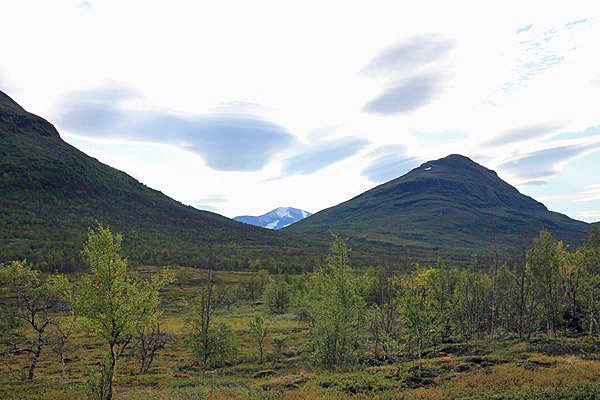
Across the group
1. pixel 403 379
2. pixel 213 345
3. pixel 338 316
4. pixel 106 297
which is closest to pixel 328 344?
pixel 338 316

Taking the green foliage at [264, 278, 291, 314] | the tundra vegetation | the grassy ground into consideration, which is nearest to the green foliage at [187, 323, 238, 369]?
the tundra vegetation

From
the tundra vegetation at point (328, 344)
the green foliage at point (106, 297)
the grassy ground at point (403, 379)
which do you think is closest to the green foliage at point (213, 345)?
the tundra vegetation at point (328, 344)

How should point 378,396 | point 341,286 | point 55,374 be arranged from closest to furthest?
point 378,396
point 341,286
point 55,374

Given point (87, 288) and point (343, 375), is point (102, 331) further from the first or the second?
point (343, 375)

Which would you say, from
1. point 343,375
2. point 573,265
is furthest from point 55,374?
point 573,265

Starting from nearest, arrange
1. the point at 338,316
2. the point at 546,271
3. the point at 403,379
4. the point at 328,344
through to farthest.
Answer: the point at 403,379 → the point at 338,316 → the point at 328,344 → the point at 546,271

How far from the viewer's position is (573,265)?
56406 mm

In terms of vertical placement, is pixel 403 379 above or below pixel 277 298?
above

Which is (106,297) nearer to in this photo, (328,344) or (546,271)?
(328,344)

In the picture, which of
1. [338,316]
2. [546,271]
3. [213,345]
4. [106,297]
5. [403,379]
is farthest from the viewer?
[546,271]

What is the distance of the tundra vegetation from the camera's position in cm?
2520

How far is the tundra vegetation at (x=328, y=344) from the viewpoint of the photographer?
25.2m

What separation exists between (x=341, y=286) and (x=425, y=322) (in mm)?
9257

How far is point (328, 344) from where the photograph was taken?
37.0 meters
